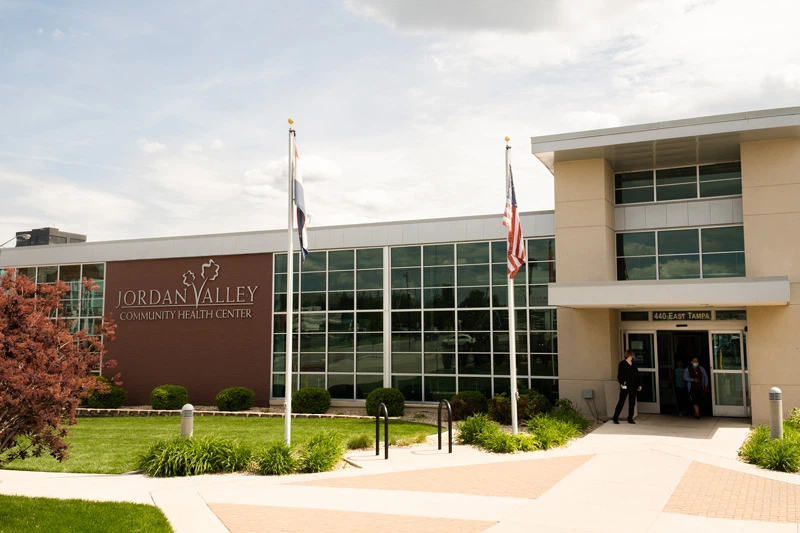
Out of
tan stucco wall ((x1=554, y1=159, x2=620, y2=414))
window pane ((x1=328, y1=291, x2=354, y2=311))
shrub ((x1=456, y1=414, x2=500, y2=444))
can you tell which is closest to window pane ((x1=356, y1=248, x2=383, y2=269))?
window pane ((x1=328, y1=291, x2=354, y2=311))

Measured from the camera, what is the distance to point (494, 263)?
21.7 meters

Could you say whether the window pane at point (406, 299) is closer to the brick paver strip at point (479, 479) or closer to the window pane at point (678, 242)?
the window pane at point (678, 242)

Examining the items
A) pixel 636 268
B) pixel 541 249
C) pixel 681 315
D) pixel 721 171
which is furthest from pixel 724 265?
pixel 541 249

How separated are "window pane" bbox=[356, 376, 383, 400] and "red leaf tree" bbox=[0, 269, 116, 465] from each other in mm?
13245

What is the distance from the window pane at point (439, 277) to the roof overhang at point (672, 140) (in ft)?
15.3

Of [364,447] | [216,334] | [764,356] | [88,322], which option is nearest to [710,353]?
[764,356]

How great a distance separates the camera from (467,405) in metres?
19.8

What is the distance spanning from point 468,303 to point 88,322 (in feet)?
51.0

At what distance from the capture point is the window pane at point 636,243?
775 inches

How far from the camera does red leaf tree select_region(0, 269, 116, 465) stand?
355 inches

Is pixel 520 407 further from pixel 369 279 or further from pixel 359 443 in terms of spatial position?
pixel 369 279

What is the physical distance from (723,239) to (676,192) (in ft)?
5.92

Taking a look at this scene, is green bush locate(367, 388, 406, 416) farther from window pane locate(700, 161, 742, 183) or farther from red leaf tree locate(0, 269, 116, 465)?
red leaf tree locate(0, 269, 116, 465)

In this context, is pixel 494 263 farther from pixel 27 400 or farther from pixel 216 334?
pixel 27 400
